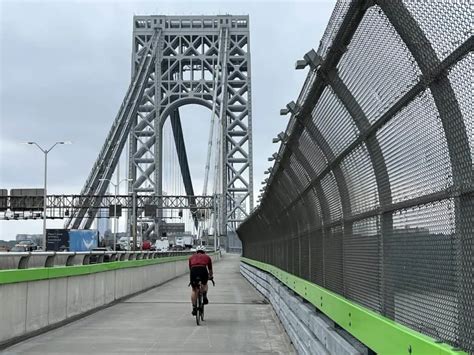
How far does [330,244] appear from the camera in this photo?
7.21 metres

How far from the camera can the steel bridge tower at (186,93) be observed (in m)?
123

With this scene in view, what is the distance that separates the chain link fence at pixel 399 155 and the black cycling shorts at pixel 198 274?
629 cm

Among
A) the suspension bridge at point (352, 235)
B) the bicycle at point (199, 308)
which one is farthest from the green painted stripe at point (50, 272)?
the bicycle at point (199, 308)

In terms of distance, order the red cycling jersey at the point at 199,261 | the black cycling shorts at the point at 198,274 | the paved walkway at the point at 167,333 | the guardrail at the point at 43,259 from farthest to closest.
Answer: the red cycling jersey at the point at 199,261
the black cycling shorts at the point at 198,274
the guardrail at the point at 43,259
the paved walkway at the point at 167,333

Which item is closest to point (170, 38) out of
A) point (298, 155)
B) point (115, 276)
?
point (115, 276)

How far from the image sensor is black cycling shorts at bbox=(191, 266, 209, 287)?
526 inches

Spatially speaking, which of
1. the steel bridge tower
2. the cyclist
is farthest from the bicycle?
the steel bridge tower

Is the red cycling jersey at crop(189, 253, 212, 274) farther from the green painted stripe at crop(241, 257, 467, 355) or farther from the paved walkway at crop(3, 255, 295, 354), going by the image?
the green painted stripe at crop(241, 257, 467, 355)

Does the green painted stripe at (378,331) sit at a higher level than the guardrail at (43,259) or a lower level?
lower

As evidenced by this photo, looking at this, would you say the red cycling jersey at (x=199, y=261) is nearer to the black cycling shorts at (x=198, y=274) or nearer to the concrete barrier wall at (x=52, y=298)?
the black cycling shorts at (x=198, y=274)

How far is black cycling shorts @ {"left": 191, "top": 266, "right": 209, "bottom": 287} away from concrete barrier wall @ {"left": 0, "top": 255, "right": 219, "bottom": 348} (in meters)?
2.61

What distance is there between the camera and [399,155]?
13.6ft

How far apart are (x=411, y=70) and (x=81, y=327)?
10041 millimetres

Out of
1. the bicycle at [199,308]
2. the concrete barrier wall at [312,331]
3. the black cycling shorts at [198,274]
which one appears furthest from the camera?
the black cycling shorts at [198,274]
